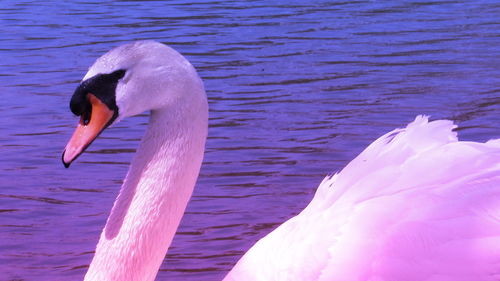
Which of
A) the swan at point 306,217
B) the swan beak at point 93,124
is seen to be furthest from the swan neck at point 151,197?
the swan beak at point 93,124

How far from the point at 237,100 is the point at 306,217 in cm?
418

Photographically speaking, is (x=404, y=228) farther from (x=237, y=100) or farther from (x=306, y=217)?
(x=237, y=100)

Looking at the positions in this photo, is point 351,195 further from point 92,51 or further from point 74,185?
point 92,51

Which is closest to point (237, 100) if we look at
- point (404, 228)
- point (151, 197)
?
point (151, 197)

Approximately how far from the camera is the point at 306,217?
143 inches

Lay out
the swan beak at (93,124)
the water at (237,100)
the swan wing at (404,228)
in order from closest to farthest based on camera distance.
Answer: the swan beak at (93,124), the swan wing at (404,228), the water at (237,100)

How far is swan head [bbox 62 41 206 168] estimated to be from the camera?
3217 mm

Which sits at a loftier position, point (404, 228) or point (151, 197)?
point (404, 228)

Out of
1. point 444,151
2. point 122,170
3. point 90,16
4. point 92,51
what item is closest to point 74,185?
point 122,170

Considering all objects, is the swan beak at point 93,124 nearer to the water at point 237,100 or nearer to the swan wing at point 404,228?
the swan wing at point 404,228

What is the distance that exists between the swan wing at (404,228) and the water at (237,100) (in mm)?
1328

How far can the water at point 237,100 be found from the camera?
210 inches

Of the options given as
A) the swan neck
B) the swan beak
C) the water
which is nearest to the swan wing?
the swan neck

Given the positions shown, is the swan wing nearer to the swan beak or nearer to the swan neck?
the swan neck
